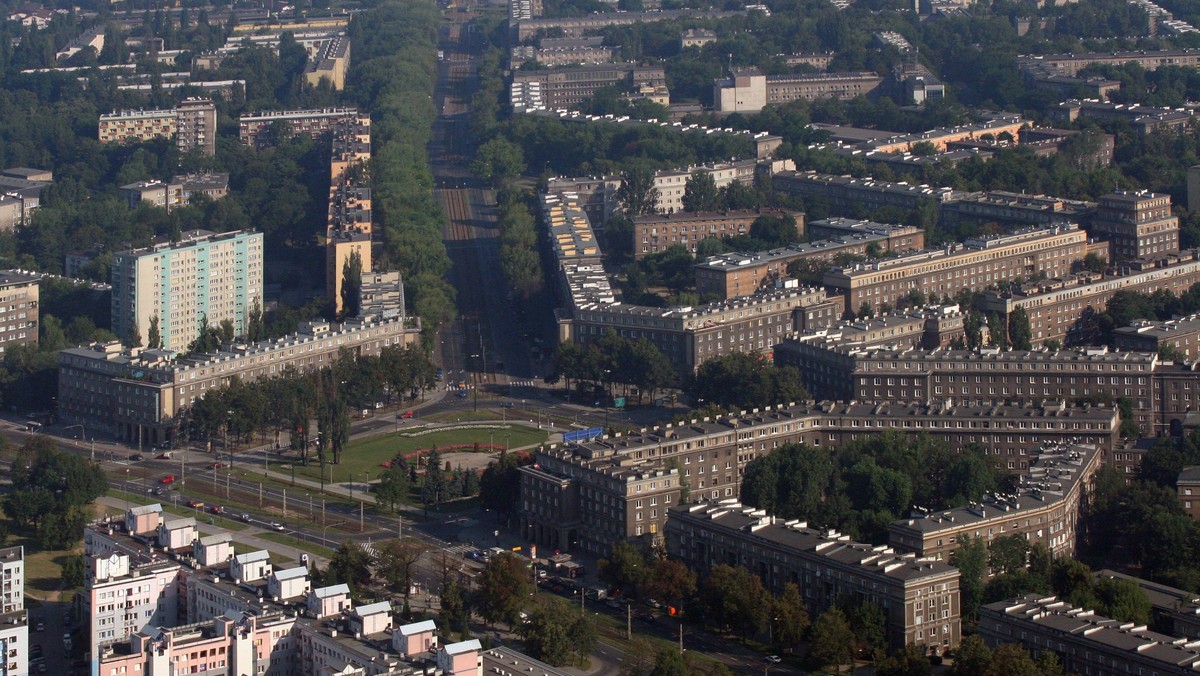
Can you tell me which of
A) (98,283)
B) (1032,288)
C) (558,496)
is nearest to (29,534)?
(558,496)

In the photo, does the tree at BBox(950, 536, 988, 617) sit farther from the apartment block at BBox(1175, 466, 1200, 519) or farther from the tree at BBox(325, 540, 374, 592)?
the tree at BBox(325, 540, 374, 592)

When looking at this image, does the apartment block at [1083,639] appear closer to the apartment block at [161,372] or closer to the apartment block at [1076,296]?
the apartment block at [1076,296]

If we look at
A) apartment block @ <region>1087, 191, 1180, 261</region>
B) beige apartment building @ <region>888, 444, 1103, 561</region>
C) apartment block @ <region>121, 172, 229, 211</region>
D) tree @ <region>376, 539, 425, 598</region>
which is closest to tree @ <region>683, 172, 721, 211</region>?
apartment block @ <region>1087, 191, 1180, 261</region>

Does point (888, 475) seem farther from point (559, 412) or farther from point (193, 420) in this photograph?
point (193, 420)

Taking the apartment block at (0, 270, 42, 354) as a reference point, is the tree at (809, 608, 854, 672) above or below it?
below

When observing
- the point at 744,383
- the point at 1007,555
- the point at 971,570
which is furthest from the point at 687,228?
the point at 971,570

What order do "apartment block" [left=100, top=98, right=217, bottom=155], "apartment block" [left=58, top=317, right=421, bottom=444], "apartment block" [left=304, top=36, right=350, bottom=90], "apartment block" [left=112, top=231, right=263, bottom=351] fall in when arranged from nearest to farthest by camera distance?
"apartment block" [left=58, top=317, right=421, bottom=444]
"apartment block" [left=112, top=231, right=263, bottom=351]
"apartment block" [left=100, top=98, right=217, bottom=155]
"apartment block" [left=304, top=36, right=350, bottom=90]

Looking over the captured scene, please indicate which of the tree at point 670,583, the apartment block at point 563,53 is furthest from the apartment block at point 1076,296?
the apartment block at point 563,53
